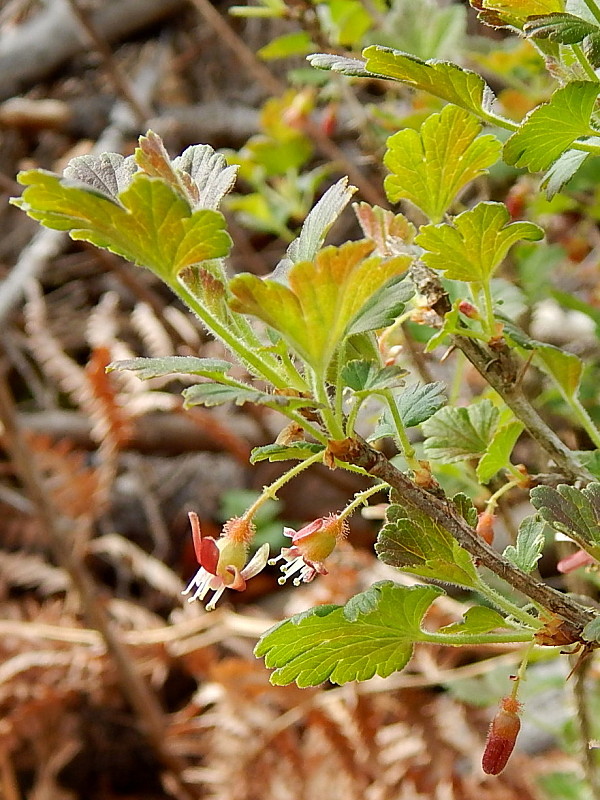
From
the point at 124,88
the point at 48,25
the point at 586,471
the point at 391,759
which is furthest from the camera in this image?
the point at 48,25

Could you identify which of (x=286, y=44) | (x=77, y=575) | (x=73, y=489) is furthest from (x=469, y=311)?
(x=73, y=489)

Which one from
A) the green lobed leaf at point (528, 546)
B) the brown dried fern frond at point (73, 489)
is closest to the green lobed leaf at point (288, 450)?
the green lobed leaf at point (528, 546)

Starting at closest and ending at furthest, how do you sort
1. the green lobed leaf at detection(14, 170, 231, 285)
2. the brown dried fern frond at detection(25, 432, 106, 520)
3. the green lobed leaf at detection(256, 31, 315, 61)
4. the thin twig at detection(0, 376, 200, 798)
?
the green lobed leaf at detection(14, 170, 231, 285), the green lobed leaf at detection(256, 31, 315, 61), the thin twig at detection(0, 376, 200, 798), the brown dried fern frond at detection(25, 432, 106, 520)

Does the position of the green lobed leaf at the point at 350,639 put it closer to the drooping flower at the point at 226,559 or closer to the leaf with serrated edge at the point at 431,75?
the drooping flower at the point at 226,559

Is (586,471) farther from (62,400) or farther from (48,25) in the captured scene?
(48,25)

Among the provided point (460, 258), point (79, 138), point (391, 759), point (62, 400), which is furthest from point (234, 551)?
point (79, 138)

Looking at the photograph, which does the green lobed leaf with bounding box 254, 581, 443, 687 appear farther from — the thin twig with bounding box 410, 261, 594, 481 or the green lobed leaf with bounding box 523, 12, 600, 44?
the green lobed leaf with bounding box 523, 12, 600, 44

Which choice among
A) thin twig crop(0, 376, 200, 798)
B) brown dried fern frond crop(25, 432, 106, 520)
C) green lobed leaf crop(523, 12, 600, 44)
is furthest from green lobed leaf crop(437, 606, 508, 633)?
brown dried fern frond crop(25, 432, 106, 520)
